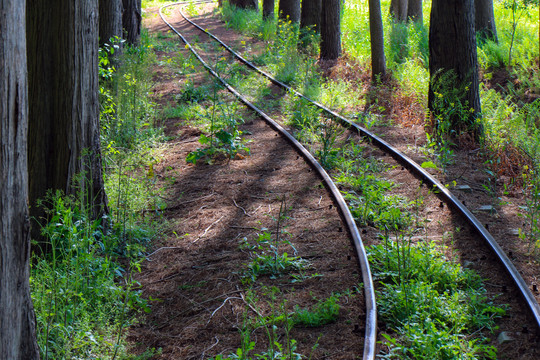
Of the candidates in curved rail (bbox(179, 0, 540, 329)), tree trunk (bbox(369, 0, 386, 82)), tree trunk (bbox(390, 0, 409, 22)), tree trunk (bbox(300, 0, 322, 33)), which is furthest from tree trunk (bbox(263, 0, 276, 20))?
curved rail (bbox(179, 0, 540, 329))

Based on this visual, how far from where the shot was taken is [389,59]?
44.7 feet

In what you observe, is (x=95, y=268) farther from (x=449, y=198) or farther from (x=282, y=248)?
(x=449, y=198)

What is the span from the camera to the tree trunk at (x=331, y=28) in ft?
49.4

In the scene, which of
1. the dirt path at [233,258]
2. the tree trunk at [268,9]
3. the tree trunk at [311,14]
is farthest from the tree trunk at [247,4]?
the dirt path at [233,258]

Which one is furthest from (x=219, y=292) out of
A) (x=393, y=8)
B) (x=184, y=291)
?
(x=393, y=8)

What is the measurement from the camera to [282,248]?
5.56 metres

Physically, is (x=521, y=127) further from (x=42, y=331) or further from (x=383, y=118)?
(x=42, y=331)

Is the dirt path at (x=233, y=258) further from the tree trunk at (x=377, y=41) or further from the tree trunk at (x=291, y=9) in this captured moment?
the tree trunk at (x=291, y=9)

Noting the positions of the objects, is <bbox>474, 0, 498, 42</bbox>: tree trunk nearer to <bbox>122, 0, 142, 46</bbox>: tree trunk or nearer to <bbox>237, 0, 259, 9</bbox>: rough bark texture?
<bbox>122, 0, 142, 46</bbox>: tree trunk

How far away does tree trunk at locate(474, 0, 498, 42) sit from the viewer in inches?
543

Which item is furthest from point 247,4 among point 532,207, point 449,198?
point 532,207

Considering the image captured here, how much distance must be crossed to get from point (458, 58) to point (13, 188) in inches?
315

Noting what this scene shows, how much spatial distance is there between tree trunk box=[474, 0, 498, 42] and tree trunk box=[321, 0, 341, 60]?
3624 mm

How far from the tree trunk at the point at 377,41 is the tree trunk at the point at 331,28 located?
263cm
